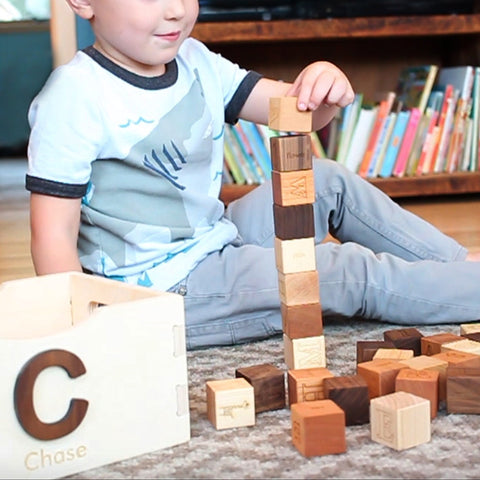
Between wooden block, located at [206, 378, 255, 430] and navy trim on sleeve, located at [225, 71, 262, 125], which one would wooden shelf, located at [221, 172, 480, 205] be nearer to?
navy trim on sleeve, located at [225, 71, 262, 125]

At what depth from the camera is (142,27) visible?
3.66ft

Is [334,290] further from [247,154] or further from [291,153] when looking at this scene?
[247,154]

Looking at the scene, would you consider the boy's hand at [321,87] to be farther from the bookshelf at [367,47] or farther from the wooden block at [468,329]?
the bookshelf at [367,47]

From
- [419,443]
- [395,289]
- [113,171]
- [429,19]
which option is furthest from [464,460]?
[429,19]

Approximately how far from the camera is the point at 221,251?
4.05 ft

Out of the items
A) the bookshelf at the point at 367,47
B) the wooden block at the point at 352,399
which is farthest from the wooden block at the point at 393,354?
the bookshelf at the point at 367,47

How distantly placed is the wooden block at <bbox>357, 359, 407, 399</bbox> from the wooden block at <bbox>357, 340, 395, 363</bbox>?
77 millimetres

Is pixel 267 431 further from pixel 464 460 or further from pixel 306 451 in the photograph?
pixel 464 460

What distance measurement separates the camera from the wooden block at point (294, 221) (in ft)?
3.02

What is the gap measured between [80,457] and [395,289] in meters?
0.56

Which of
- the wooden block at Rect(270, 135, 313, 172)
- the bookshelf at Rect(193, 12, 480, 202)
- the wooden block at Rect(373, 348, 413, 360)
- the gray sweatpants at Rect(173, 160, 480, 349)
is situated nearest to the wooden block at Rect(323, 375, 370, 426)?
the wooden block at Rect(373, 348, 413, 360)

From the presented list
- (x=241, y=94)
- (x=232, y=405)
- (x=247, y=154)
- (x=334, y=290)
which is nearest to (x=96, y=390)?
(x=232, y=405)

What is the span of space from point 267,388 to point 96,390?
192 millimetres

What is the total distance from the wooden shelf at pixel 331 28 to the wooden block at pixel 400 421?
1404 mm
